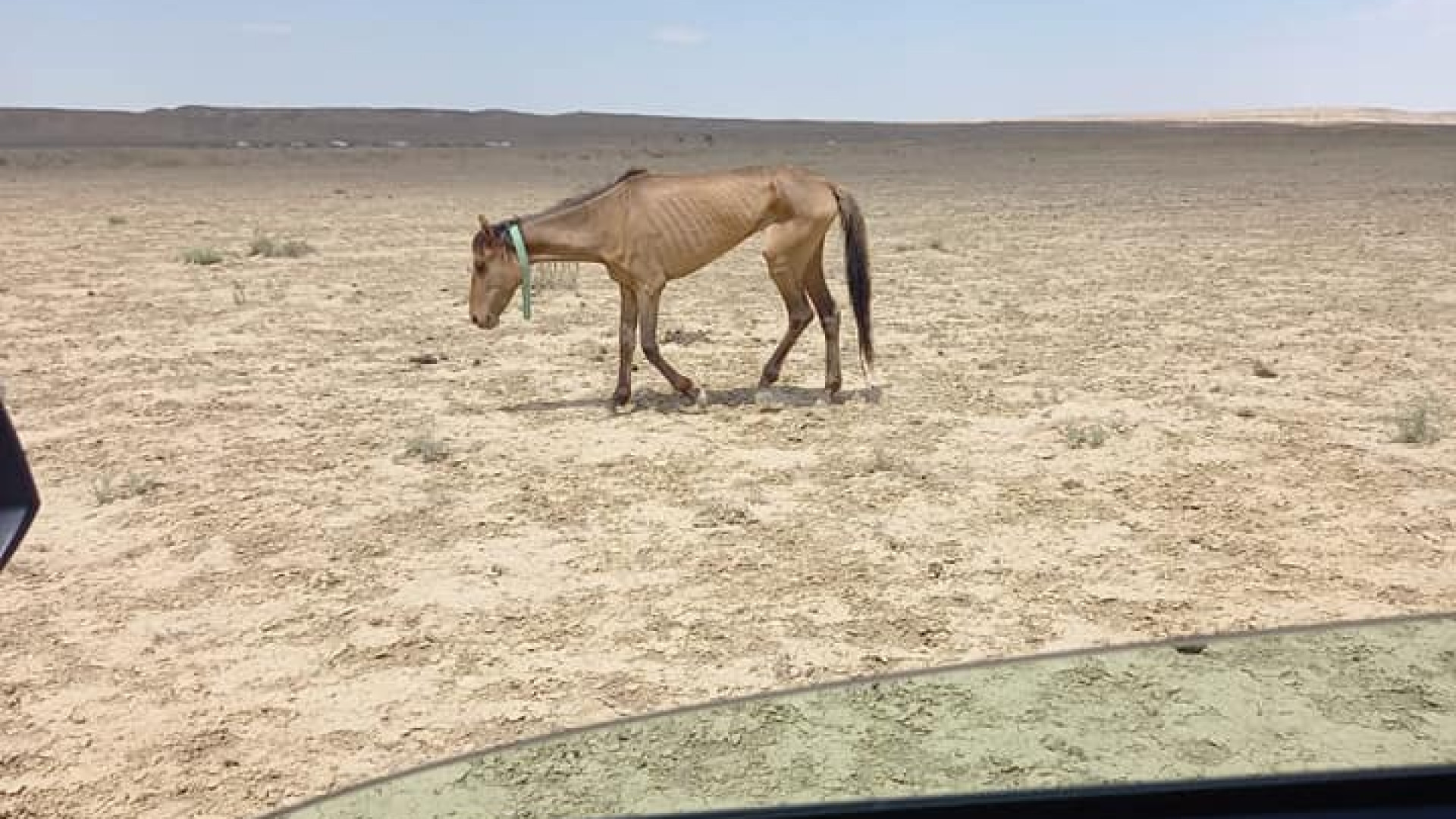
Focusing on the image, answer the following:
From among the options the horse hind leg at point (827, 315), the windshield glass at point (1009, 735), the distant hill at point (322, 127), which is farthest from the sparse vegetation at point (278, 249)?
the distant hill at point (322, 127)

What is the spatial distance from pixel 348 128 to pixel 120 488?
110835 mm

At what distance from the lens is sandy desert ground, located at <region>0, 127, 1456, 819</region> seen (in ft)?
12.4

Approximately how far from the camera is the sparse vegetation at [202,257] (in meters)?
15.0

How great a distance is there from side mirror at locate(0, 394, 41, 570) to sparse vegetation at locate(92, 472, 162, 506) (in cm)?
458

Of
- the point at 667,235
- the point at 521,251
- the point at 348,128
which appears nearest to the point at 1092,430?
the point at 667,235

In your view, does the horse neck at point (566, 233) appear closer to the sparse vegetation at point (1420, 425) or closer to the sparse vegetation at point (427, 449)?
the sparse vegetation at point (427, 449)

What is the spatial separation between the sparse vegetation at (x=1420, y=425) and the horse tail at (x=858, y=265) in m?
3.19

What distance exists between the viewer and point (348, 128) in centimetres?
10712

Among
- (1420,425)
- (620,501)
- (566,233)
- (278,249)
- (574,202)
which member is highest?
(574,202)

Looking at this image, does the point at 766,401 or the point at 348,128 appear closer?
the point at 766,401

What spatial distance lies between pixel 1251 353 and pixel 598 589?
6373mm

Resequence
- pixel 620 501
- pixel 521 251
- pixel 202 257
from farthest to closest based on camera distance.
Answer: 1. pixel 202 257
2. pixel 521 251
3. pixel 620 501

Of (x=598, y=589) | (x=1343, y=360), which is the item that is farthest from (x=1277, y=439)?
(x=598, y=589)

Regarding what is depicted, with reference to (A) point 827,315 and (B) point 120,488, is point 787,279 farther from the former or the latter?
(B) point 120,488
